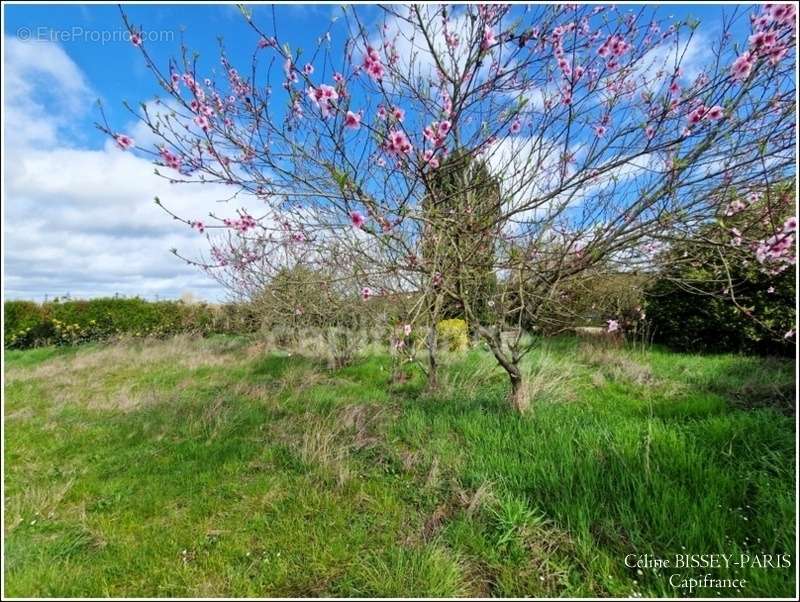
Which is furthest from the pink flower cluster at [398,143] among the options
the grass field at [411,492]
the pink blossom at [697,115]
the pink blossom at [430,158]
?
the grass field at [411,492]

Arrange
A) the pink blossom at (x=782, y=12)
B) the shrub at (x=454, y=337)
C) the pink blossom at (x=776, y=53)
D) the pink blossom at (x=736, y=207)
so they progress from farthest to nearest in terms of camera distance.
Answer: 1. the shrub at (x=454, y=337)
2. the pink blossom at (x=736, y=207)
3. the pink blossom at (x=776, y=53)
4. the pink blossom at (x=782, y=12)

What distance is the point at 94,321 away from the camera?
1202cm

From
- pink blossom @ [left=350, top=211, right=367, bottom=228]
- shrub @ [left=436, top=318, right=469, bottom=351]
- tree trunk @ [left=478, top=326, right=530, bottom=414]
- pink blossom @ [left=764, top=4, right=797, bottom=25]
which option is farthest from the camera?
shrub @ [left=436, top=318, right=469, bottom=351]

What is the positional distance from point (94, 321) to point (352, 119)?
537 inches

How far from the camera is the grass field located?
6.52ft

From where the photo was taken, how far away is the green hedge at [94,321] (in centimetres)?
1178

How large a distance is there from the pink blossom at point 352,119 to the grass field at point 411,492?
8.04ft

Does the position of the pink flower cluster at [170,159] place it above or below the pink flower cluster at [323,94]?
below

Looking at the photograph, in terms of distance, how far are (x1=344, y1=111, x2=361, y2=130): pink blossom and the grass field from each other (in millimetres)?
2451

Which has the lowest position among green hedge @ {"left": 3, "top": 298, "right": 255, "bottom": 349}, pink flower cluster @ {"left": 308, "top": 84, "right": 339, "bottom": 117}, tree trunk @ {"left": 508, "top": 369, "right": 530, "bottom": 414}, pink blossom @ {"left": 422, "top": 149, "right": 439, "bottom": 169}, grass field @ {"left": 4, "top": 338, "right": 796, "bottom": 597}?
grass field @ {"left": 4, "top": 338, "right": 796, "bottom": 597}

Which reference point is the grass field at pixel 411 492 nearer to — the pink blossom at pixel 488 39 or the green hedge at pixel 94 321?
the pink blossom at pixel 488 39

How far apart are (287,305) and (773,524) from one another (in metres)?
6.77

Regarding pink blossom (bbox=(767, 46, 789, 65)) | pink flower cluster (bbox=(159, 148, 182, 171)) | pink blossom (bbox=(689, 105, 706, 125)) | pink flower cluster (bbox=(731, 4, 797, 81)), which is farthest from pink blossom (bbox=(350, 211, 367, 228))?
pink blossom (bbox=(767, 46, 789, 65))

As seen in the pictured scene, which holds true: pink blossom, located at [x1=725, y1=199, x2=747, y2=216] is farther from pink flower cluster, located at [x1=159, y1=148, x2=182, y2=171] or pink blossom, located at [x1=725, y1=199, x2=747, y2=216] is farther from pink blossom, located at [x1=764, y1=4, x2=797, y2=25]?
pink flower cluster, located at [x1=159, y1=148, x2=182, y2=171]
